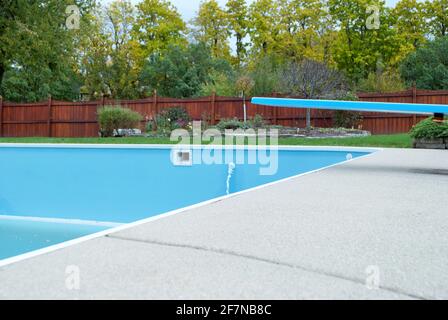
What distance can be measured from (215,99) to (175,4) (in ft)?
75.6

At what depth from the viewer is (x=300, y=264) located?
1.87 metres

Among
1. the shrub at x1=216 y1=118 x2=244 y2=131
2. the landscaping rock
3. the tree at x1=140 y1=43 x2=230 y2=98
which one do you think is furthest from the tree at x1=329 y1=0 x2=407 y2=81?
the landscaping rock

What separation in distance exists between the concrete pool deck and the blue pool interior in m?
4.15

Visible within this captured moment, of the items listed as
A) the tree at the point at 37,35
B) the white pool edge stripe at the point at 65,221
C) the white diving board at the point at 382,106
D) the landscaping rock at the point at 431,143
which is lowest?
the white pool edge stripe at the point at 65,221

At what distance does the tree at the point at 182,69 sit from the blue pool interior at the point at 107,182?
23.5 metres

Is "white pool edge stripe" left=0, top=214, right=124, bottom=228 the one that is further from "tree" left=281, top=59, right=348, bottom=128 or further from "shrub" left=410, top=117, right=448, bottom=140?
"tree" left=281, top=59, right=348, bottom=128

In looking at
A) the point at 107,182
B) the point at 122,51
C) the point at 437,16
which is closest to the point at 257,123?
the point at 107,182

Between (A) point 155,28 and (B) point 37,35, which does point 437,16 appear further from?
(B) point 37,35

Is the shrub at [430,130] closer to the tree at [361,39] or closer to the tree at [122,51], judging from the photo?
the tree at [361,39]

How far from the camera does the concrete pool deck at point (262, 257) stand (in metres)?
1.59

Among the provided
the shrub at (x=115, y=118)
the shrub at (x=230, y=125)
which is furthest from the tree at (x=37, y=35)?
the shrub at (x=230, y=125)

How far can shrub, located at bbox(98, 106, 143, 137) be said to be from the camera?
51.5ft
